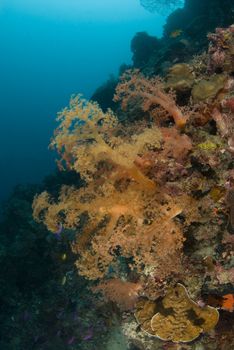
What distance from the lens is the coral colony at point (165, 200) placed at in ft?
10.7

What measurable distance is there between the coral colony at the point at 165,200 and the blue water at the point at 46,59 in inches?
1899

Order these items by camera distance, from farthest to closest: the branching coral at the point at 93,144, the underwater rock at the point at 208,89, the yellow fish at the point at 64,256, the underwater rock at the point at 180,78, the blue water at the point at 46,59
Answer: the blue water at the point at 46,59 < the yellow fish at the point at 64,256 < the underwater rock at the point at 180,78 < the underwater rock at the point at 208,89 < the branching coral at the point at 93,144

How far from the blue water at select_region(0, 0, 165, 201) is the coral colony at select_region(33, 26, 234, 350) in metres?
48.2

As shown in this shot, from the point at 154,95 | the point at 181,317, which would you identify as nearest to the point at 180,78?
the point at 154,95

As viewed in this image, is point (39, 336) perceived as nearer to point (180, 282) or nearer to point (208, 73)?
point (180, 282)

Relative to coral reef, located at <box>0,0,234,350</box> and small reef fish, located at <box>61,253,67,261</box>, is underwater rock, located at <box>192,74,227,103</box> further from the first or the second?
small reef fish, located at <box>61,253,67,261</box>

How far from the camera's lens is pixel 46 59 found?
133m

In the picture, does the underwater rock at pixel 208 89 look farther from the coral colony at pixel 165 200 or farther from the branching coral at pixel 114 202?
the branching coral at pixel 114 202

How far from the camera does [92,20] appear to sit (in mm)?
167500

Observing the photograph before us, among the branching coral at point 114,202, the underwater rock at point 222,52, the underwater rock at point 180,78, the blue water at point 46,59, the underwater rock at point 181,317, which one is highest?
the blue water at point 46,59

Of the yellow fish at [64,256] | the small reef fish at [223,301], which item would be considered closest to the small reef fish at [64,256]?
the yellow fish at [64,256]

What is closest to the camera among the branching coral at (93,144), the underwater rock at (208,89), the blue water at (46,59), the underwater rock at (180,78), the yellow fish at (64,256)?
the branching coral at (93,144)

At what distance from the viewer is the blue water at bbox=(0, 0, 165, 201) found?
6456 centimetres

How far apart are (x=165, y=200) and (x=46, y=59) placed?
462ft
